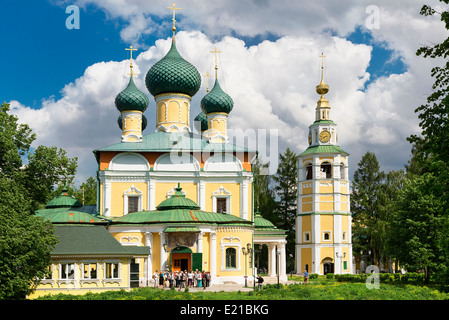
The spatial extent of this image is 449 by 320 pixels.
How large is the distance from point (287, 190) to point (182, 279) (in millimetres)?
29432

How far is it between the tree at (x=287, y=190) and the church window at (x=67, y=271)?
32.8 metres

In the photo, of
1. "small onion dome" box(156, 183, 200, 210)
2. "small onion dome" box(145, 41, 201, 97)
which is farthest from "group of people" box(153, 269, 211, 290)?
"small onion dome" box(145, 41, 201, 97)

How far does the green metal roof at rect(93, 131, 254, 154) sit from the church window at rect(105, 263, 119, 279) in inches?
523

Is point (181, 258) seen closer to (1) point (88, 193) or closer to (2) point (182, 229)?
(2) point (182, 229)

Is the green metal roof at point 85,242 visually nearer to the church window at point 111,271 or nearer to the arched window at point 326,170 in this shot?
the church window at point 111,271

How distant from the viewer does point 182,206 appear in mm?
32594

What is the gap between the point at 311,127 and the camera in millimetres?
50406

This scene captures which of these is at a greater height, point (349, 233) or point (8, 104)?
point (8, 104)

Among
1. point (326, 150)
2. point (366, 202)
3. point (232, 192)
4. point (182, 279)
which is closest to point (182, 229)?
point (182, 279)

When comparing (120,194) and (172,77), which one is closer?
(120,194)

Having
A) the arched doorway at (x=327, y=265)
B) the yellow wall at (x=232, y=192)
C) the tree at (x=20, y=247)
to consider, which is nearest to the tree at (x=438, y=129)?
the tree at (x=20, y=247)

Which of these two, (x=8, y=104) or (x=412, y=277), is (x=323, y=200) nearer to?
(x=412, y=277)
